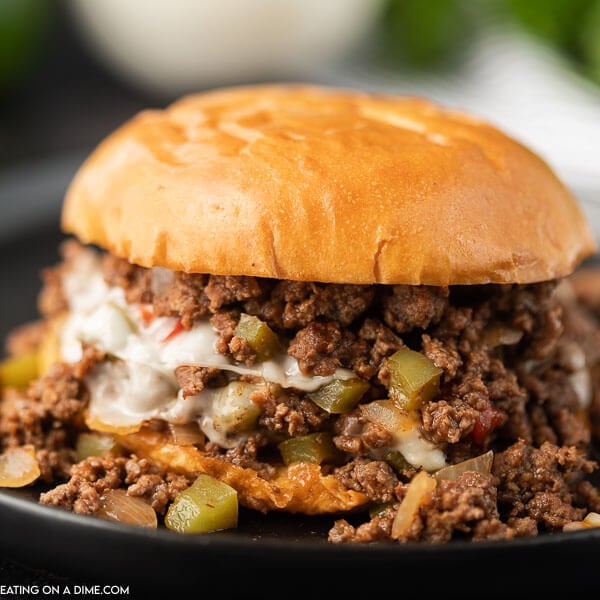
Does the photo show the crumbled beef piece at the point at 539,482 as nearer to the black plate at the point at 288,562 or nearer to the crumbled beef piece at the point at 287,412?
the black plate at the point at 288,562

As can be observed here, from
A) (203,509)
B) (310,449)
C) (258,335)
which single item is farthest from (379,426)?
(203,509)

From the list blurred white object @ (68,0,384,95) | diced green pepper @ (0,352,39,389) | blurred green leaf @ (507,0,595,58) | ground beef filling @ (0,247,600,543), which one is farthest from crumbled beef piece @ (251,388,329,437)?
blurred green leaf @ (507,0,595,58)

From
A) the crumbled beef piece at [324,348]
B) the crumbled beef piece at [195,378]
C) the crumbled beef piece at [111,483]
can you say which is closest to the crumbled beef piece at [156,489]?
the crumbled beef piece at [111,483]

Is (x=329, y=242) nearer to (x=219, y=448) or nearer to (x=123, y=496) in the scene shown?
(x=219, y=448)

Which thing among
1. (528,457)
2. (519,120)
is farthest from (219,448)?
(519,120)

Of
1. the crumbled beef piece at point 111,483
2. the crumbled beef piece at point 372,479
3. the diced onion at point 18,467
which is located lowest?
the diced onion at point 18,467
